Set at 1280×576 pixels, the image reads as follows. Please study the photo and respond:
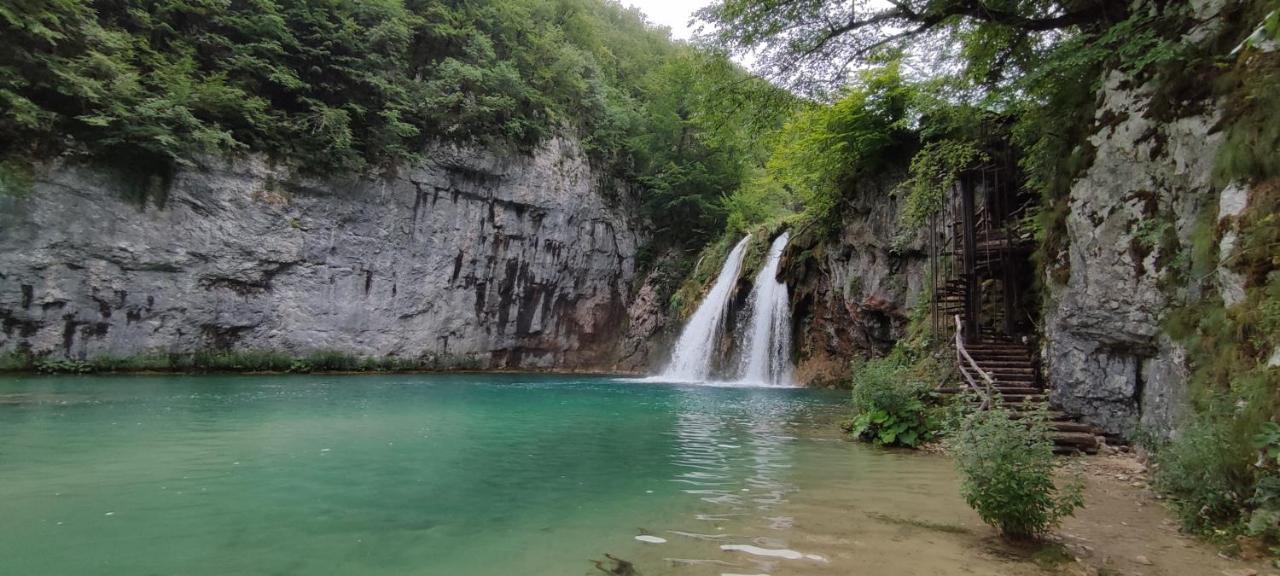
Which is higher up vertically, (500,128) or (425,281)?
(500,128)

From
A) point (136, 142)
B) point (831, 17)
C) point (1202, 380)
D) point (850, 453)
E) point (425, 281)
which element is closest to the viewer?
point (1202, 380)

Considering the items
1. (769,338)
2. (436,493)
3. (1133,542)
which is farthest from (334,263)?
(1133,542)

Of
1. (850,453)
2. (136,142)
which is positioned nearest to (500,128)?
(136,142)

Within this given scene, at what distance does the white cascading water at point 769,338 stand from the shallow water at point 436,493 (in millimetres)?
A: 9776

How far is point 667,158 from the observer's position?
3123 cm

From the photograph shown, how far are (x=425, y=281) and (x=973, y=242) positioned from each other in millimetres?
20515

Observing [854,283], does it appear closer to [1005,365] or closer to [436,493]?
[1005,365]

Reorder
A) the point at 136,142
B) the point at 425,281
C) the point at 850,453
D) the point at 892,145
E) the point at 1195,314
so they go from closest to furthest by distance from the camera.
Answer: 1. the point at 1195,314
2. the point at 850,453
3. the point at 892,145
4. the point at 136,142
5. the point at 425,281

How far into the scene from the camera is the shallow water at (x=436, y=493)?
3.57 metres

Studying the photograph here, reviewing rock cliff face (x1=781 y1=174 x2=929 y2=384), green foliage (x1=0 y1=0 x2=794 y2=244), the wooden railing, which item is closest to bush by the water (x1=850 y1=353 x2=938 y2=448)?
the wooden railing

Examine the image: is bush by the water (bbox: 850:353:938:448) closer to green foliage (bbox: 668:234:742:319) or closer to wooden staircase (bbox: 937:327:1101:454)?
wooden staircase (bbox: 937:327:1101:454)

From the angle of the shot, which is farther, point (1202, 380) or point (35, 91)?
point (35, 91)

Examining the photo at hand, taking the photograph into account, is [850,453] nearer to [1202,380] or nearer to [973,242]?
[1202,380]

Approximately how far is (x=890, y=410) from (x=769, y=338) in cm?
1199
